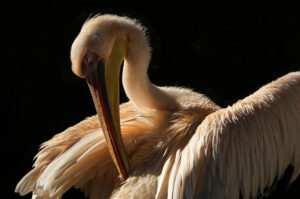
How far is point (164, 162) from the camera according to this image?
164cm

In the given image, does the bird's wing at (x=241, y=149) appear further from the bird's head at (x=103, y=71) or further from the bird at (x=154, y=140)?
the bird's head at (x=103, y=71)

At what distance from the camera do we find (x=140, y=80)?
1912 millimetres

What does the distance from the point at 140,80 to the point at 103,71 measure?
9.6 inches

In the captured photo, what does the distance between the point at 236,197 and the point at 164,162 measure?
1.10 feet

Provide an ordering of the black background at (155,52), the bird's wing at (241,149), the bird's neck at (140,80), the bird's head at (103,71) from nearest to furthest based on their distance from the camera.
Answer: the bird's wing at (241,149), the bird's head at (103,71), the bird's neck at (140,80), the black background at (155,52)

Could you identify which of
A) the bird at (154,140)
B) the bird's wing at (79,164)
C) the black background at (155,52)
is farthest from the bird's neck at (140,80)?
the black background at (155,52)

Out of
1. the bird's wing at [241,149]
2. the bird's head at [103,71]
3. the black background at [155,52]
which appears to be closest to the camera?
the bird's wing at [241,149]

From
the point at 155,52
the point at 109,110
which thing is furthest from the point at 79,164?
the point at 155,52

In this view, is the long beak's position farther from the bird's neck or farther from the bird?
the bird's neck

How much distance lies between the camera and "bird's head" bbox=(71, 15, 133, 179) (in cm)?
169

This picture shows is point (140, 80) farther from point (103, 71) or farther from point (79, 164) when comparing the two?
point (79, 164)

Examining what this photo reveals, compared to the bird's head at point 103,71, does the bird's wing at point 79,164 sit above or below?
below

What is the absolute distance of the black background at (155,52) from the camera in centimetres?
355

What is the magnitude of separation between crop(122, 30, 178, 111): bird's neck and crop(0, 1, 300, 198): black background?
158cm
